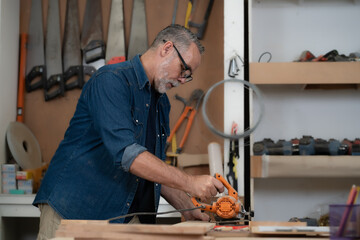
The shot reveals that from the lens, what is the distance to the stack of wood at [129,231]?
4.32ft

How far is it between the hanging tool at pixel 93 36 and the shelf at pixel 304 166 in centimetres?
131

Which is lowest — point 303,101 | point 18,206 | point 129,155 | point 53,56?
point 18,206

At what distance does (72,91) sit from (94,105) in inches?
67.8

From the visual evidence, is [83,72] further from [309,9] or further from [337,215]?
[337,215]

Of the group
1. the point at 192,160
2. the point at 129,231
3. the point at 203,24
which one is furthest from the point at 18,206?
the point at 129,231

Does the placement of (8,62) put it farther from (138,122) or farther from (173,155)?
(138,122)

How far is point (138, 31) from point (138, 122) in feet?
5.26

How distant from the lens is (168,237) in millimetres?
1337

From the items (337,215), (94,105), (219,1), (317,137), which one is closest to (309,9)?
(219,1)

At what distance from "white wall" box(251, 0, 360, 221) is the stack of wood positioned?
210cm

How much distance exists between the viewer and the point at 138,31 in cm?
346

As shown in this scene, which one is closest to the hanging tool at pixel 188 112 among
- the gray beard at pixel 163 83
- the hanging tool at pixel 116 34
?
the hanging tool at pixel 116 34

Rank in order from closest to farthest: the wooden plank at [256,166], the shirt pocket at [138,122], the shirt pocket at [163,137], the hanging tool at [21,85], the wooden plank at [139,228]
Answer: the wooden plank at [139,228], the shirt pocket at [138,122], the shirt pocket at [163,137], the wooden plank at [256,166], the hanging tool at [21,85]

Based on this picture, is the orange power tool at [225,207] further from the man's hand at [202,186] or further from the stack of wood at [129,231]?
the stack of wood at [129,231]
